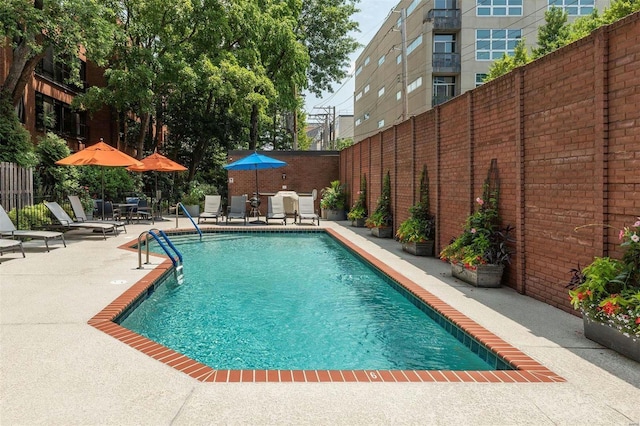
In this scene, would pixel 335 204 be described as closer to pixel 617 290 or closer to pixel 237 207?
pixel 237 207

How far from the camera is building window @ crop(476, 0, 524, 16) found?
117ft

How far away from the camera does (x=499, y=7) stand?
36219mm

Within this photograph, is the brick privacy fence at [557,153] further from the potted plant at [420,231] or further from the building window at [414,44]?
the building window at [414,44]

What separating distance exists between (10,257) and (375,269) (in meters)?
6.92

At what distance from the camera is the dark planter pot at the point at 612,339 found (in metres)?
3.65

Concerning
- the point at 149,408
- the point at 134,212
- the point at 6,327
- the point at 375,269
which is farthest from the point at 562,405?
the point at 134,212

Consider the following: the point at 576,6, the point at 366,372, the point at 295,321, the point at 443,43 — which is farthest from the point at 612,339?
the point at 576,6

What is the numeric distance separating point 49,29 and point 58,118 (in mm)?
10124

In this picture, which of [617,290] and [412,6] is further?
[412,6]

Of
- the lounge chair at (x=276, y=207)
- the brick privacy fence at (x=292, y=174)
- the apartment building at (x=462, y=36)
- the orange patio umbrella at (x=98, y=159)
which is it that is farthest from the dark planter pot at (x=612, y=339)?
the apartment building at (x=462, y=36)

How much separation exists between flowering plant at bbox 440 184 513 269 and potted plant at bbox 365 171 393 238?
571 centimetres

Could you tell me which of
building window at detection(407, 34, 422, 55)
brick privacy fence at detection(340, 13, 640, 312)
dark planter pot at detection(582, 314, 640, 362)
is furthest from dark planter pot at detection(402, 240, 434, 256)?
building window at detection(407, 34, 422, 55)

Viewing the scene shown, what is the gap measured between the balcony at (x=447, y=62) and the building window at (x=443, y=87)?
103 centimetres

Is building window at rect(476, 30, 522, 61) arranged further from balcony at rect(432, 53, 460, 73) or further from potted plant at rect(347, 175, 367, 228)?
potted plant at rect(347, 175, 367, 228)
